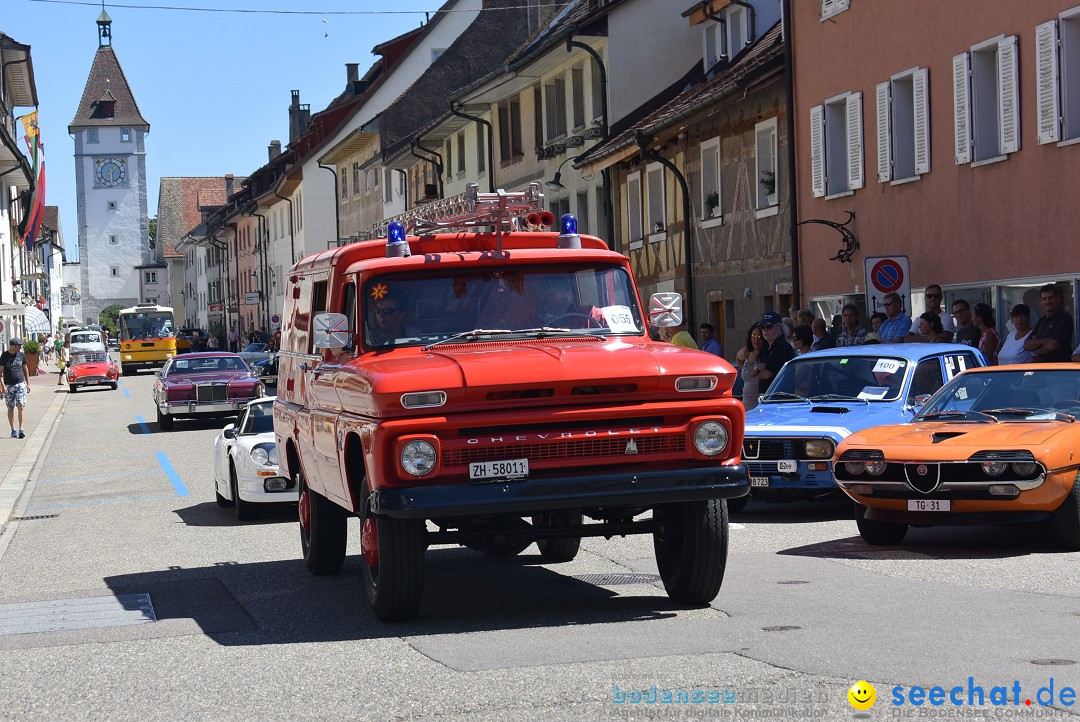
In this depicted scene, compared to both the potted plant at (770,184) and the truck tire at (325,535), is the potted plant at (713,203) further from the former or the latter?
the truck tire at (325,535)

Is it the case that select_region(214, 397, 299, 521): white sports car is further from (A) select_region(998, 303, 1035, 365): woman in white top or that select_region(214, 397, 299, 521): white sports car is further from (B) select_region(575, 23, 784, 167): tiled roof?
(B) select_region(575, 23, 784, 167): tiled roof

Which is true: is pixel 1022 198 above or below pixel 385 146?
below

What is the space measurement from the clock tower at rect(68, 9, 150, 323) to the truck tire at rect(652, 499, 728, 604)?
15857cm

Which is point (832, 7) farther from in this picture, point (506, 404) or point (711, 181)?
point (506, 404)

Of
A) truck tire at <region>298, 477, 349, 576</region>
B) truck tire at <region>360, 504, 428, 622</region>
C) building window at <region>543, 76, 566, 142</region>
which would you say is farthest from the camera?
building window at <region>543, 76, 566, 142</region>

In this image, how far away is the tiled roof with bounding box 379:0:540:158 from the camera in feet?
194

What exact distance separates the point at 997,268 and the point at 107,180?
149911 millimetres

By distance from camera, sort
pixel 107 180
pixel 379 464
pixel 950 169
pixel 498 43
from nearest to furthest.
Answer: pixel 379 464, pixel 950 169, pixel 498 43, pixel 107 180

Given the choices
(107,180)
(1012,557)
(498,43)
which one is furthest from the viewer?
(107,180)

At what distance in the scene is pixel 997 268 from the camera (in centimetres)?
2094

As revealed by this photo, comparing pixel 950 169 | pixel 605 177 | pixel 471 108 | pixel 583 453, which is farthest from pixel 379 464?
pixel 471 108

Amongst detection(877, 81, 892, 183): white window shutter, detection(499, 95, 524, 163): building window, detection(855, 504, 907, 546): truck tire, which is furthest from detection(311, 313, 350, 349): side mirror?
detection(499, 95, 524, 163): building window

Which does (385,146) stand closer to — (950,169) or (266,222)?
(266,222)

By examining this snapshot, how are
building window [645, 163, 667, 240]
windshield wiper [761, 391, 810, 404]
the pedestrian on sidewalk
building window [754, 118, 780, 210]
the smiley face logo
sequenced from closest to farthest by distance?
1. the smiley face logo
2. windshield wiper [761, 391, 810, 404]
3. building window [754, 118, 780, 210]
4. the pedestrian on sidewalk
5. building window [645, 163, 667, 240]
